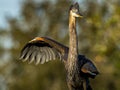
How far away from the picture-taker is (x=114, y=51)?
83.1ft

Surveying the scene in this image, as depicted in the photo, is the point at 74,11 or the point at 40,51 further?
the point at 40,51

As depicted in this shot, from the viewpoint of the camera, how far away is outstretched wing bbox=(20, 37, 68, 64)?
1442 centimetres

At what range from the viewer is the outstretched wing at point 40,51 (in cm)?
1442

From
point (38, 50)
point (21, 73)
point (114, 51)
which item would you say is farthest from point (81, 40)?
point (38, 50)

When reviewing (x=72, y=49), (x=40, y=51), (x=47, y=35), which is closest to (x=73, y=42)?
(x=72, y=49)

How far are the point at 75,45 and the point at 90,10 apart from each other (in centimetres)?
2742

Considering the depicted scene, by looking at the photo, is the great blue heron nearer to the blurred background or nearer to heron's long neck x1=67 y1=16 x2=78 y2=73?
heron's long neck x1=67 y1=16 x2=78 y2=73

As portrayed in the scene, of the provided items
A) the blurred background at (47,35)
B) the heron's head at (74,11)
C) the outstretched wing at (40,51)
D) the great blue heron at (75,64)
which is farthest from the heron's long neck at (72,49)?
the blurred background at (47,35)

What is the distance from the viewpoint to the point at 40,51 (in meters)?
14.8

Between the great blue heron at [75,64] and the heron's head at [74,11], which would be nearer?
the heron's head at [74,11]

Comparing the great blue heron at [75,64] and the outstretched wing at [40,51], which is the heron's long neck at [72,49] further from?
the outstretched wing at [40,51]

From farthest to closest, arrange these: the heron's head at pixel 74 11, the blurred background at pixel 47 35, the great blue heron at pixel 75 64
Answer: the blurred background at pixel 47 35 < the great blue heron at pixel 75 64 < the heron's head at pixel 74 11

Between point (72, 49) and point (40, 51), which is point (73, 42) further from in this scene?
point (40, 51)

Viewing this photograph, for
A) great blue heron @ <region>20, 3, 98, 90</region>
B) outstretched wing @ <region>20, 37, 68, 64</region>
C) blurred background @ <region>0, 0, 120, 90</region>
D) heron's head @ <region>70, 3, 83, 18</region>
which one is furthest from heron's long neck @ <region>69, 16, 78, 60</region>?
blurred background @ <region>0, 0, 120, 90</region>
